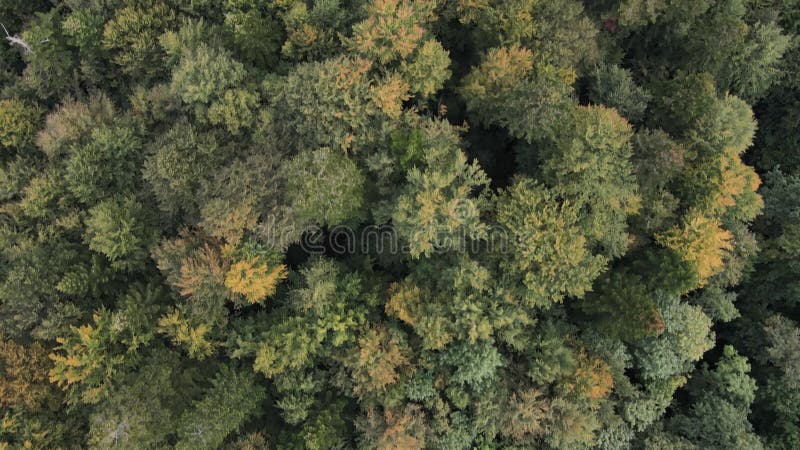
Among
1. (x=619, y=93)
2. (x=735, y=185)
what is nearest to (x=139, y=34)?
(x=619, y=93)

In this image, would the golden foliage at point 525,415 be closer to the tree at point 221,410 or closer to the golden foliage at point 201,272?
the tree at point 221,410

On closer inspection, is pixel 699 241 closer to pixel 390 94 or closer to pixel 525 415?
pixel 525 415

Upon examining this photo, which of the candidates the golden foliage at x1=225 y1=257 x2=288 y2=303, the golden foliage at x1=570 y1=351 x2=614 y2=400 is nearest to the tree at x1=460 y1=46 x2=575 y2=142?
the golden foliage at x1=570 y1=351 x2=614 y2=400

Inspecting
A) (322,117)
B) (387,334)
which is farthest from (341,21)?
(387,334)

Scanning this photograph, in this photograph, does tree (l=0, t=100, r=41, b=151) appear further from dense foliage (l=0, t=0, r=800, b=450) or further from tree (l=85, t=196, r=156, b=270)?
tree (l=85, t=196, r=156, b=270)

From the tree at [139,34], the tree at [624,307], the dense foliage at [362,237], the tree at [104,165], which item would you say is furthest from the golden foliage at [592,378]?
the tree at [139,34]
